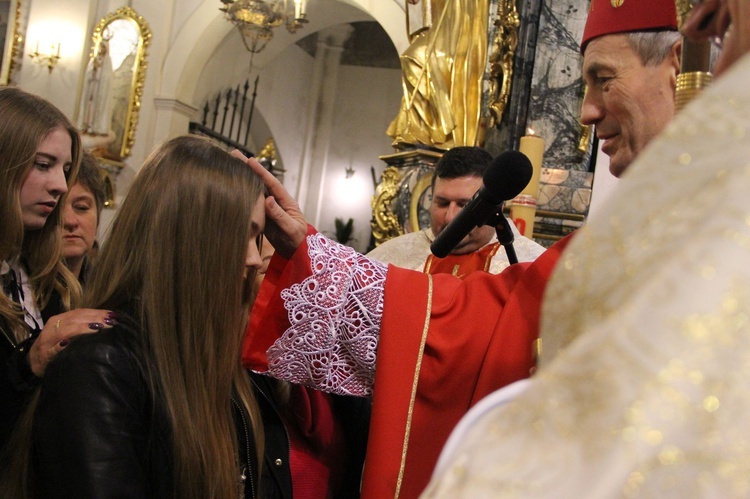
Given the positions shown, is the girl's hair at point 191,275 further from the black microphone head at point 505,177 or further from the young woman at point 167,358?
the black microphone head at point 505,177

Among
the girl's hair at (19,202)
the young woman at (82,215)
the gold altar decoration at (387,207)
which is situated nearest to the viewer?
the girl's hair at (19,202)

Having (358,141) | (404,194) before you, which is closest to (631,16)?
(404,194)

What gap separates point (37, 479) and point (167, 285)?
450 mm

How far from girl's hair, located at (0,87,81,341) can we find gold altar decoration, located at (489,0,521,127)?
3457 mm

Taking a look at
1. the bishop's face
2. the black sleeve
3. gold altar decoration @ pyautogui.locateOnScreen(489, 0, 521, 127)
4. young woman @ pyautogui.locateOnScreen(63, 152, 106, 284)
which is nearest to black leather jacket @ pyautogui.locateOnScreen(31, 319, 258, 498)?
the black sleeve

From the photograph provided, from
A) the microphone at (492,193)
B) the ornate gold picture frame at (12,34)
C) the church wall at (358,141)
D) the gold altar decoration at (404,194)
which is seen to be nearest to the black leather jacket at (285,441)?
the microphone at (492,193)

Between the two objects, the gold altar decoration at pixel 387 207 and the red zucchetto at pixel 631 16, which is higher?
the red zucchetto at pixel 631 16

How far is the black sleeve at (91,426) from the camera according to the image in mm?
1441

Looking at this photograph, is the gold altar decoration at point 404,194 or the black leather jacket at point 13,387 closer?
the black leather jacket at point 13,387

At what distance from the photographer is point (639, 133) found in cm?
191

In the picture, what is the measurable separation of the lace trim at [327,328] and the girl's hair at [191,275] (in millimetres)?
117

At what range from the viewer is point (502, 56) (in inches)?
217

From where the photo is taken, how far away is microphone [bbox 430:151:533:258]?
1883 millimetres

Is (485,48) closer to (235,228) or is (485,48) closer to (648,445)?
(235,228)
